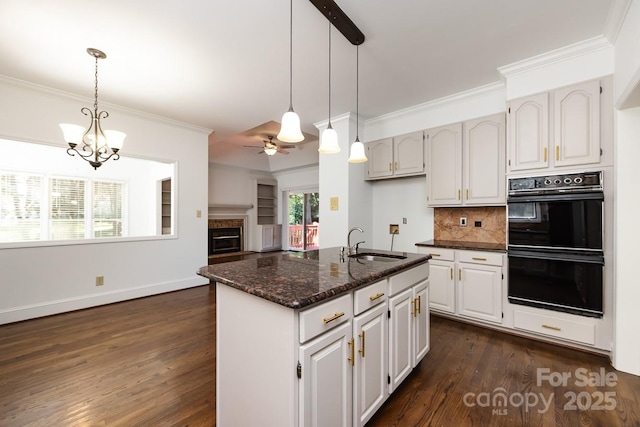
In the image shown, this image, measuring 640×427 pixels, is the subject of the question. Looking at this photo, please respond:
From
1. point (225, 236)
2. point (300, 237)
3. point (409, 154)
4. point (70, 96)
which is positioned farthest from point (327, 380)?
point (300, 237)

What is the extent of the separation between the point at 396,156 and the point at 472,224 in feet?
4.33

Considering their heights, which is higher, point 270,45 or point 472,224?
point 270,45

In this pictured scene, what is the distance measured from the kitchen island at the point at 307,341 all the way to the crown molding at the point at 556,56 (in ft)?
7.85

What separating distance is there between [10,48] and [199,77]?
1544 mm

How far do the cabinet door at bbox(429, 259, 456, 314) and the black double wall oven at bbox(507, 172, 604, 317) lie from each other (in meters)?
0.55

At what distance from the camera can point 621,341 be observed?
210cm

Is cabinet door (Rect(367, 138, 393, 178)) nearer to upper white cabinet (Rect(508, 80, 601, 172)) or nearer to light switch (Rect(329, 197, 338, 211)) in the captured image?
light switch (Rect(329, 197, 338, 211))

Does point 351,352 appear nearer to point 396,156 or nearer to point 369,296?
point 369,296

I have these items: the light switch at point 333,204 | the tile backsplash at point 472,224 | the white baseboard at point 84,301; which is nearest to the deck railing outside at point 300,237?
the white baseboard at point 84,301

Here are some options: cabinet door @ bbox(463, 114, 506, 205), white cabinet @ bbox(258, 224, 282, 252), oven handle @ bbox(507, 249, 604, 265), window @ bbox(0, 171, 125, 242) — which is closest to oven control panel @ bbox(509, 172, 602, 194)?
cabinet door @ bbox(463, 114, 506, 205)

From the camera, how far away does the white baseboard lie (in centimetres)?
307

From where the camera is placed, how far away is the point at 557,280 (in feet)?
7.97

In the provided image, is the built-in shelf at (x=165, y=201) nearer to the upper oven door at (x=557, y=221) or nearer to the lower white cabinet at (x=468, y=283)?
the lower white cabinet at (x=468, y=283)

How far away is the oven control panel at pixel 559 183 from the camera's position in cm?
230
